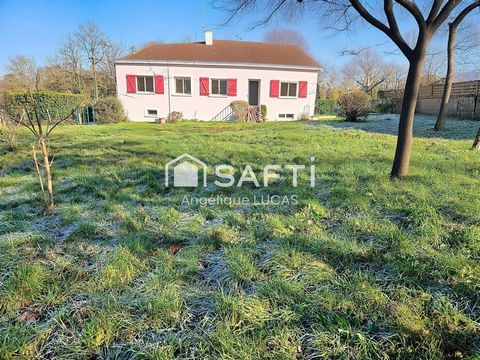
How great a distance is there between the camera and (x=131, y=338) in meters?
1.63

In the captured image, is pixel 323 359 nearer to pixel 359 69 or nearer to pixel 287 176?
pixel 287 176

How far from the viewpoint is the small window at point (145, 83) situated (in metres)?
18.1

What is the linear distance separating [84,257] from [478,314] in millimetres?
2868

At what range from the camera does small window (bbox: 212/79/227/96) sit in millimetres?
18656

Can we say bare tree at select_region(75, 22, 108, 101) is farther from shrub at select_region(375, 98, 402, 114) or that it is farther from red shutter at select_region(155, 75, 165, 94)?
shrub at select_region(375, 98, 402, 114)

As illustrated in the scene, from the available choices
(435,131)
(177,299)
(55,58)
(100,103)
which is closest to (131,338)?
(177,299)

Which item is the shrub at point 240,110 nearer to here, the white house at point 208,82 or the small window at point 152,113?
the white house at point 208,82

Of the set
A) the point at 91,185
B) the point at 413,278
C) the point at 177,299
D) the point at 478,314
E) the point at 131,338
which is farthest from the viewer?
the point at 91,185

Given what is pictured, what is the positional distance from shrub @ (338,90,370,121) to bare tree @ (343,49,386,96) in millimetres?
23194

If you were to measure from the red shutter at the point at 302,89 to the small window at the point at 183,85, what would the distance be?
23.6 ft

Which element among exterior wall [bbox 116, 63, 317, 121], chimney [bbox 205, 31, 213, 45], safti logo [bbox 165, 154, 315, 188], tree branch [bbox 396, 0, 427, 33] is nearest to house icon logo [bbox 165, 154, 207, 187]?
safti logo [bbox 165, 154, 315, 188]

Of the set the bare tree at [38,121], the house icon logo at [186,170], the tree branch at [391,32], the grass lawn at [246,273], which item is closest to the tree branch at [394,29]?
the tree branch at [391,32]

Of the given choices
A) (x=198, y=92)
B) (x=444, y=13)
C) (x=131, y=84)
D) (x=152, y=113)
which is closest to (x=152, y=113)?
(x=152, y=113)

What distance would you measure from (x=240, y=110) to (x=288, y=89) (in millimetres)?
3804
